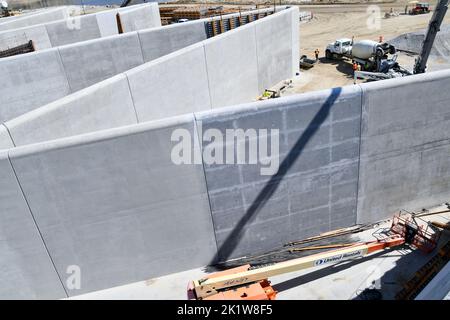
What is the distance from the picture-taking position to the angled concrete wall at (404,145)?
10.6m

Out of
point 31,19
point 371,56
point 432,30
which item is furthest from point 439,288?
point 31,19

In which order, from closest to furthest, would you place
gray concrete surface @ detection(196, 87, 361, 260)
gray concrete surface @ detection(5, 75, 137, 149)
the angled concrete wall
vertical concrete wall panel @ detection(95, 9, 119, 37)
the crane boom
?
1. gray concrete surface @ detection(196, 87, 361, 260)
2. the angled concrete wall
3. gray concrete surface @ detection(5, 75, 137, 149)
4. the crane boom
5. vertical concrete wall panel @ detection(95, 9, 119, 37)

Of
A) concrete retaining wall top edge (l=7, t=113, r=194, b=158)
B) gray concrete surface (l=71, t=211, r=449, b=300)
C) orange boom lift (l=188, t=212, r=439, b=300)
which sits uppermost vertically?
concrete retaining wall top edge (l=7, t=113, r=194, b=158)

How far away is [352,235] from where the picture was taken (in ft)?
39.0

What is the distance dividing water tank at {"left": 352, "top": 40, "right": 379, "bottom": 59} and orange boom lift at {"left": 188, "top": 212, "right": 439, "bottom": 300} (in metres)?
15.4

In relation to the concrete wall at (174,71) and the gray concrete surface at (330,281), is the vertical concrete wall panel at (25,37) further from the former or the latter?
the gray concrete surface at (330,281)

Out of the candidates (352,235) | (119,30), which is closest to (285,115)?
(352,235)

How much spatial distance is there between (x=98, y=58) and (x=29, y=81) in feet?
10.9

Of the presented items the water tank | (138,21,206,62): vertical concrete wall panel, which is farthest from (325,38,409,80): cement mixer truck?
(138,21,206,62): vertical concrete wall panel

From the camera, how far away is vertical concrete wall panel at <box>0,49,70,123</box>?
652 inches

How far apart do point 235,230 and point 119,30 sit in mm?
18766

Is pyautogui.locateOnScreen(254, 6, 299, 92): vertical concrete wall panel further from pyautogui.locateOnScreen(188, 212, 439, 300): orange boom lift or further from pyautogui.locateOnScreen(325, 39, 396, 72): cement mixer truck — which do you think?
pyautogui.locateOnScreen(188, 212, 439, 300): orange boom lift

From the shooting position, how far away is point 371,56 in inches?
950
